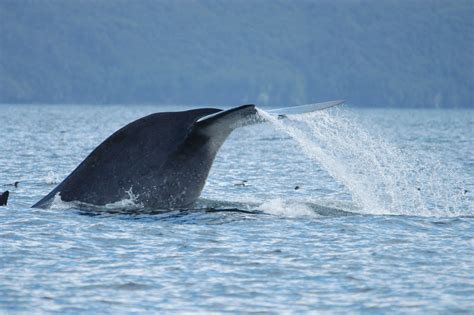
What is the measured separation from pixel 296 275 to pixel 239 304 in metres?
1.32

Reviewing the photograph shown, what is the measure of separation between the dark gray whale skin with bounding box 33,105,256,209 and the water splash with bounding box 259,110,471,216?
856 mm

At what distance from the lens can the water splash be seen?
14.1 metres

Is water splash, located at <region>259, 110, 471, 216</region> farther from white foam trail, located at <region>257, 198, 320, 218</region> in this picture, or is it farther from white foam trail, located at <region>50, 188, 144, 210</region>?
white foam trail, located at <region>50, 188, 144, 210</region>

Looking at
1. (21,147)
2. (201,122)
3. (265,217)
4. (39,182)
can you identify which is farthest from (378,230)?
(21,147)

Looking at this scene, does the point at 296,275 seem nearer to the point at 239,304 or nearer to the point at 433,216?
the point at 239,304

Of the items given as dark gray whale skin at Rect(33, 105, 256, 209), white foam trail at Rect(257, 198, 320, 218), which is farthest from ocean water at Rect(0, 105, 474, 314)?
dark gray whale skin at Rect(33, 105, 256, 209)

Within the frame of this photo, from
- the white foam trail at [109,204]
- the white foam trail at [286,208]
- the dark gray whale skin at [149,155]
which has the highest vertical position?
the dark gray whale skin at [149,155]

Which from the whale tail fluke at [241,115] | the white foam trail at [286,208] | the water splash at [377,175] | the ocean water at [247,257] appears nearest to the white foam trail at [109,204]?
the ocean water at [247,257]

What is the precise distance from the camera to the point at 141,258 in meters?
12.0

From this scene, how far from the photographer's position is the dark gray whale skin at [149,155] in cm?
1266

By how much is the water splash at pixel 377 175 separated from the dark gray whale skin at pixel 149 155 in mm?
856

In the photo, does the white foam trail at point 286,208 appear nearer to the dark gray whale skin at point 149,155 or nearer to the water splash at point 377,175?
the water splash at point 377,175

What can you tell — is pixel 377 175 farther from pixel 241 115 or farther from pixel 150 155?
pixel 241 115

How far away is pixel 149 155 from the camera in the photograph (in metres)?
12.7
